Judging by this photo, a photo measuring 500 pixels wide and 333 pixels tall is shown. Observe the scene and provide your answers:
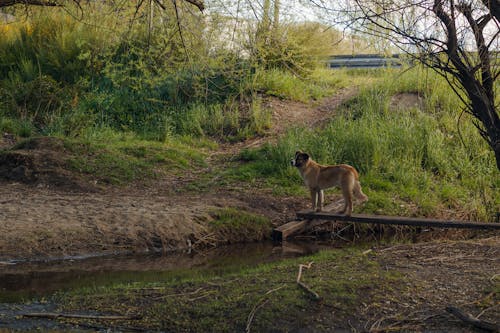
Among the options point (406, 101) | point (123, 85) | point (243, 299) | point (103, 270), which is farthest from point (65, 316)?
point (123, 85)

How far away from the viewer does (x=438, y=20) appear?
7.36 metres

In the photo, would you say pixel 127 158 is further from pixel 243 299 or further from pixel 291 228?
pixel 243 299

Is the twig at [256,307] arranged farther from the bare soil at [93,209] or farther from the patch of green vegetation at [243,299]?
the bare soil at [93,209]

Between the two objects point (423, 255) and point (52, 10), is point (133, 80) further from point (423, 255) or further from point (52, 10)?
point (423, 255)

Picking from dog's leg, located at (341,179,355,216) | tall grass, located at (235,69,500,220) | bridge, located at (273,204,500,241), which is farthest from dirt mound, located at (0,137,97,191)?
dog's leg, located at (341,179,355,216)

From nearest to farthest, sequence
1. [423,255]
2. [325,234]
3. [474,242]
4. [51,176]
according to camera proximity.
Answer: [423,255]
[474,242]
[325,234]
[51,176]

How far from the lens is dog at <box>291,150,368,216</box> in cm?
1031

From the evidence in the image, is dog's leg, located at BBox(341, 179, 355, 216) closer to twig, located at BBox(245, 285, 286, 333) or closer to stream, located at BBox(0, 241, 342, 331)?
stream, located at BBox(0, 241, 342, 331)

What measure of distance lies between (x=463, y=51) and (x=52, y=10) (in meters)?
14.6

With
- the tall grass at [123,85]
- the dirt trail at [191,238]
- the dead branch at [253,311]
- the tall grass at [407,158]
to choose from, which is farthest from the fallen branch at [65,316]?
the tall grass at [123,85]

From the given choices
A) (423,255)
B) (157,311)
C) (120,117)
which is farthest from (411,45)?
(120,117)

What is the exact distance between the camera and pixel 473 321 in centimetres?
614

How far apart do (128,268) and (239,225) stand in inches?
94.3

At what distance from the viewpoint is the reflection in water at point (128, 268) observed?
27.0 feet
